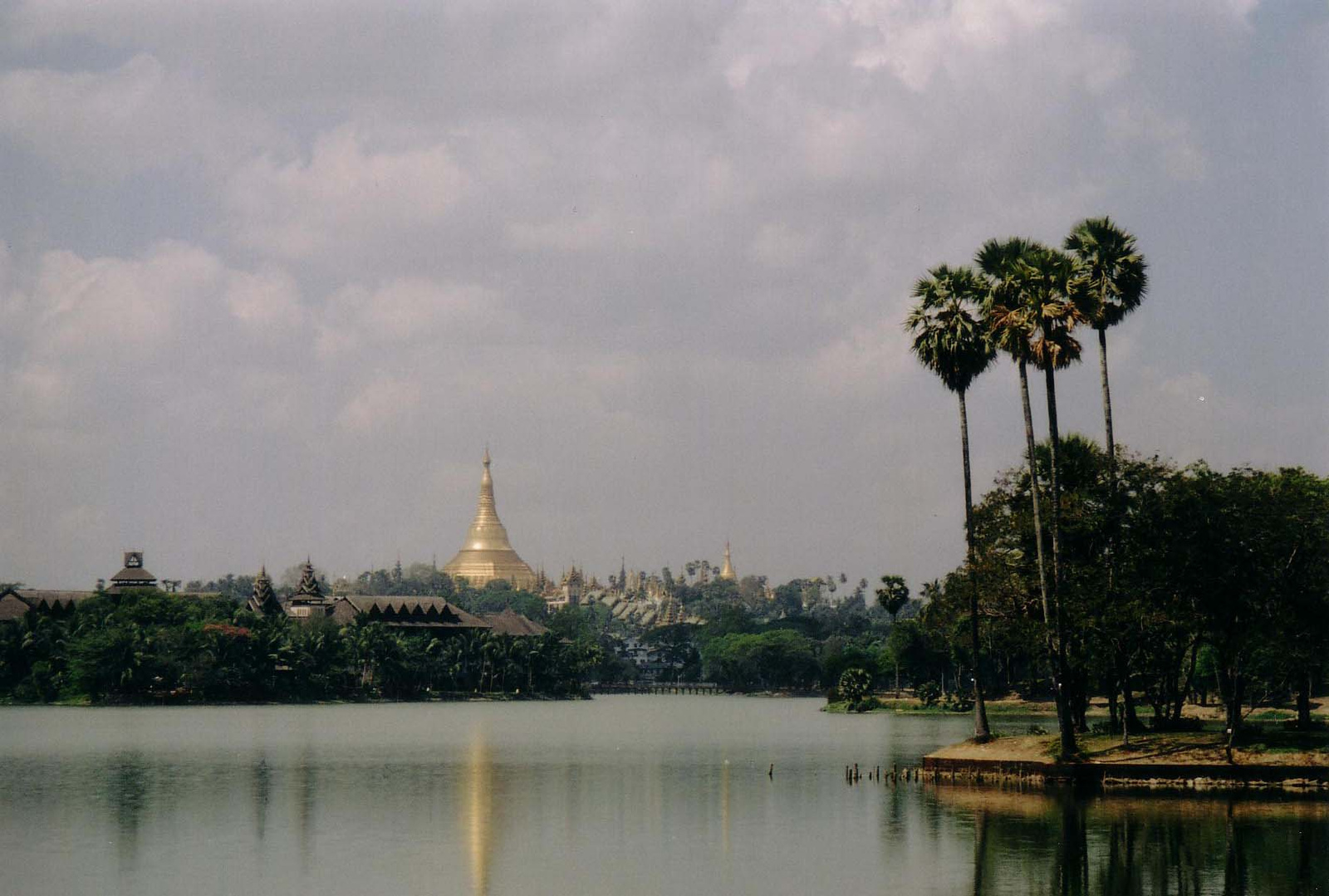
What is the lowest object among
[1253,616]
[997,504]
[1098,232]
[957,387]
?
[1253,616]

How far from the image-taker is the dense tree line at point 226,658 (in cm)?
13100

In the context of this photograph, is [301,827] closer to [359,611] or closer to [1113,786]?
[1113,786]

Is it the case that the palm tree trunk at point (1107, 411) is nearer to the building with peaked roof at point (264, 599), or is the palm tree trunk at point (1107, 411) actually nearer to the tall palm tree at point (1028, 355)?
the tall palm tree at point (1028, 355)

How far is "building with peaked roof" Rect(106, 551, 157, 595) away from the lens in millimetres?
178625

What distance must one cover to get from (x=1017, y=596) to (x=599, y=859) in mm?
24277

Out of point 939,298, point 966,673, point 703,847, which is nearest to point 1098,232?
point 939,298

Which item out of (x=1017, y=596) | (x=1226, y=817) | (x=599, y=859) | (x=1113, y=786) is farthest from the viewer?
(x=1017, y=596)

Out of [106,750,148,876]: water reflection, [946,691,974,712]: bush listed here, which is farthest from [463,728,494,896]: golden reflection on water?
[946,691,974,712]: bush

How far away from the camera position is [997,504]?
62.4m

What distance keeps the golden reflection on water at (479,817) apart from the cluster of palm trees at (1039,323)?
18.5 metres

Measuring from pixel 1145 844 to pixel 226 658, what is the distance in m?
107

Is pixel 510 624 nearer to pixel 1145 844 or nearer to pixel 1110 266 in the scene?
pixel 1110 266

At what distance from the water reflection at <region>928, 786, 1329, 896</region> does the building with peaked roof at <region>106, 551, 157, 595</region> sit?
5664 inches

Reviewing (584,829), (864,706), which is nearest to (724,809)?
(584,829)
